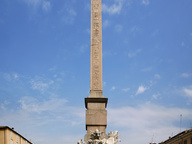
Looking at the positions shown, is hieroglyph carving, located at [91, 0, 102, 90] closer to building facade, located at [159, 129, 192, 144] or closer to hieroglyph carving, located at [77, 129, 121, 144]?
hieroglyph carving, located at [77, 129, 121, 144]

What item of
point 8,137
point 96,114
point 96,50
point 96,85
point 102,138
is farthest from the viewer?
point 8,137

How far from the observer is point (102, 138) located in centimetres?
1145

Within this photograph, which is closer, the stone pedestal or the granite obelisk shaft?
the stone pedestal

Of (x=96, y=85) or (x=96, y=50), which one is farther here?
(x=96, y=50)

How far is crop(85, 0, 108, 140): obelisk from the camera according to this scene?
11.9 metres

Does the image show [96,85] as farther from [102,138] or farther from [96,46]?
[102,138]

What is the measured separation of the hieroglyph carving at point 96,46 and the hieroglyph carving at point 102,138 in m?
2.08

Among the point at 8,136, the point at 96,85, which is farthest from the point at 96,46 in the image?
the point at 8,136

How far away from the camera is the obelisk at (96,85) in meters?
11.9

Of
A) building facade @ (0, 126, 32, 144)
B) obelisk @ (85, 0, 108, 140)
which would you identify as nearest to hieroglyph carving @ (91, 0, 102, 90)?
obelisk @ (85, 0, 108, 140)

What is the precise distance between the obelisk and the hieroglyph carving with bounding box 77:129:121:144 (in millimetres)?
330

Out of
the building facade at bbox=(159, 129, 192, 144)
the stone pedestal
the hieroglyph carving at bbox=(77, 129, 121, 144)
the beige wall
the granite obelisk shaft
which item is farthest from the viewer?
the building facade at bbox=(159, 129, 192, 144)

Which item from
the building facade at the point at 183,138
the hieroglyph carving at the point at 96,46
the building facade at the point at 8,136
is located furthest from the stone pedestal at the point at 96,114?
the building facade at the point at 183,138

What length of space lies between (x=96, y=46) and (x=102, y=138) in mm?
4120
